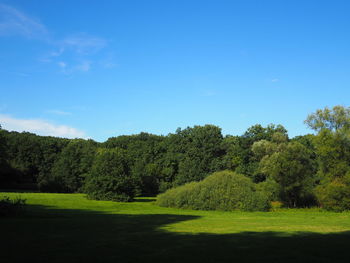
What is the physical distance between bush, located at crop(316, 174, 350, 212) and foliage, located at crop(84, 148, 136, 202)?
→ 2680cm

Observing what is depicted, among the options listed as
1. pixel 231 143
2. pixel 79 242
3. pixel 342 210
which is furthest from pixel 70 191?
pixel 79 242

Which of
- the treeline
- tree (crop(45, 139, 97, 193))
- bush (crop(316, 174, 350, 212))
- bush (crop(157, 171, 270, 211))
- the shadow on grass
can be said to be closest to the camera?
the shadow on grass

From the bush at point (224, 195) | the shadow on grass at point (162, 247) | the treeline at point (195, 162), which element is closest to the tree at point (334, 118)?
the treeline at point (195, 162)

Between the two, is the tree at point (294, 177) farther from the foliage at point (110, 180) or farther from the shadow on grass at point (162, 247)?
the shadow on grass at point (162, 247)

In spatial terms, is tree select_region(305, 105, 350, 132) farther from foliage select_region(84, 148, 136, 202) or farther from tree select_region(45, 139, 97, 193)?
tree select_region(45, 139, 97, 193)

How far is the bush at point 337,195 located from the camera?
111 feet

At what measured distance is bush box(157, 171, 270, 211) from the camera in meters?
35.0

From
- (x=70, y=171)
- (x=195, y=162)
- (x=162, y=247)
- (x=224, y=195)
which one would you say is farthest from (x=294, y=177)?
(x=70, y=171)

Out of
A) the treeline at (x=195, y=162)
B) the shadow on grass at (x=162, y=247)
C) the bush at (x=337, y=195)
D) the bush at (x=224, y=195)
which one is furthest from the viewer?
the treeline at (x=195, y=162)

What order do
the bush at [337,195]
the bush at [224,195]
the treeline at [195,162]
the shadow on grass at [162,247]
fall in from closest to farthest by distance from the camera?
the shadow on grass at [162,247], the bush at [337,195], the bush at [224,195], the treeline at [195,162]

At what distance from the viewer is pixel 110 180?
48.4 meters

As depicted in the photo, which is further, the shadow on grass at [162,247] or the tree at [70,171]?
the tree at [70,171]

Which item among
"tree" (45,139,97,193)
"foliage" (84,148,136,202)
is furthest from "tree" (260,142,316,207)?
"tree" (45,139,97,193)

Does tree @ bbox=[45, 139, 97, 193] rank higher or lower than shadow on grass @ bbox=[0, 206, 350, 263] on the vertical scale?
higher
